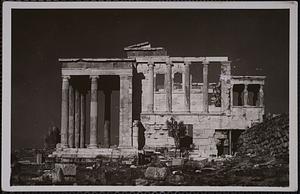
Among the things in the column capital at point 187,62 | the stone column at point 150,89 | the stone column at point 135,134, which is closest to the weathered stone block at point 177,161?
the stone column at point 135,134

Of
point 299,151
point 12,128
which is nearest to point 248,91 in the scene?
point 299,151

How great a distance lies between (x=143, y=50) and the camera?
29.5ft

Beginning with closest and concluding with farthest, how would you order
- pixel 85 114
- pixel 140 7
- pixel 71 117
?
pixel 140 7 < pixel 71 117 < pixel 85 114

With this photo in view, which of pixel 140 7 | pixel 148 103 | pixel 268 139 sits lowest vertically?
pixel 268 139

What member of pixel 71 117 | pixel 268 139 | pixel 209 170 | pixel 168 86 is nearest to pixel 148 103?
pixel 168 86

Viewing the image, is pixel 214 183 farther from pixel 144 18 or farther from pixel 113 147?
pixel 144 18

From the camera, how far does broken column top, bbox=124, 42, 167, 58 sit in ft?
29.3

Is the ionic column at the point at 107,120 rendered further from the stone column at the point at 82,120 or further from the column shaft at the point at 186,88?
the column shaft at the point at 186,88

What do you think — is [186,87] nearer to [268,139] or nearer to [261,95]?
[261,95]

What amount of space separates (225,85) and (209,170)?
734 mm

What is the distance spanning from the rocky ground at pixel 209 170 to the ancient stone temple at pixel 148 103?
111 mm

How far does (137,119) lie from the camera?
9.05 m

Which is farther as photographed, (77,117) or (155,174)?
(77,117)

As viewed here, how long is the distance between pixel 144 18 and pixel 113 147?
1.12 metres
